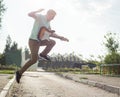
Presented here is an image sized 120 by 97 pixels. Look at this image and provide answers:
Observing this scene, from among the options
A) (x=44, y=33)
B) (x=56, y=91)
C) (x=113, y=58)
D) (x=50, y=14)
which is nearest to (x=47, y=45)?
(x=44, y=33)

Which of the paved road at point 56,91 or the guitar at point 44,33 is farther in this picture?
the paved road at point 56,91

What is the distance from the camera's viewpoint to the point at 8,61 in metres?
81.3

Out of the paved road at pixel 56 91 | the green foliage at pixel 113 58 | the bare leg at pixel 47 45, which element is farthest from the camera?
the green foliage at pixel 113 58

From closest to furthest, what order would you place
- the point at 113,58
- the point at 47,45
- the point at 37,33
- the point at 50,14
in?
1. the point at 37,33
2. the point at 50,14
3. the point at 47,45
4. the point at 113,58

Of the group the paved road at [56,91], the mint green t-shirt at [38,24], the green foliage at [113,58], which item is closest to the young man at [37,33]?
the mint green t-shirt at [38,24]

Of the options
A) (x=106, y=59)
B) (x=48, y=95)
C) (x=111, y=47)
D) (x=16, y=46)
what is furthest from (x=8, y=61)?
(x=48, y=95)

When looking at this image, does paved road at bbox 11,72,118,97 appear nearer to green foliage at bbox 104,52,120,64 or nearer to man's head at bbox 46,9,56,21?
man's head at bbox 46,9,56,21

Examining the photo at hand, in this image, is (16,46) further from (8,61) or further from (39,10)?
(39,10)

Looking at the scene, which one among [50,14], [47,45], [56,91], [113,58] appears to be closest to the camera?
[50,14]

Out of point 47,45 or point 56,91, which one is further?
point 56,91

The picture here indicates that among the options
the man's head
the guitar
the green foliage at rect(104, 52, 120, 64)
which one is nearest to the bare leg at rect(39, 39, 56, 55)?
the guitar

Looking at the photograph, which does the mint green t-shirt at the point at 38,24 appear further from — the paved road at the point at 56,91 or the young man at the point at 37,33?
the paved road at the point at 56,91

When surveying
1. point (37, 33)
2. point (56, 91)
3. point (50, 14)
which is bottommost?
point (56, 91)

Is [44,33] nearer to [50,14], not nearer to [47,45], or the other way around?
[50,14]
